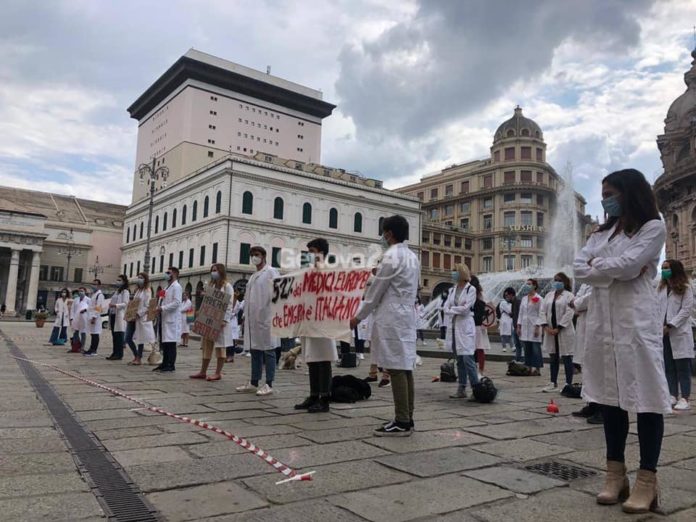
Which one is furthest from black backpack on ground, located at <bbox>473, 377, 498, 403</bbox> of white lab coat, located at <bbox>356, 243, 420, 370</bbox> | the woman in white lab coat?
the woman in white lab coat

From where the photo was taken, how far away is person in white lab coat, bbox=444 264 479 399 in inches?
290

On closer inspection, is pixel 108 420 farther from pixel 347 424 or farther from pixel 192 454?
pixel 347 424

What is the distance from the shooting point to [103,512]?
2750 millimetres

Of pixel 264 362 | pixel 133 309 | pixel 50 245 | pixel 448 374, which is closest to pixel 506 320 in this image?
pixel 448 374

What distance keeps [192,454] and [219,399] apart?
9.26 feet

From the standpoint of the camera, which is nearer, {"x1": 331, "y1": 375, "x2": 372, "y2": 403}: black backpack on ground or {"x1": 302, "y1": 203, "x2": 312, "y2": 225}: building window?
{"x1": 331, "y1": 375, "x2": 372, "y2": 403}: black backpack on ground

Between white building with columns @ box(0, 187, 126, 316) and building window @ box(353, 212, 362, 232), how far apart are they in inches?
1323

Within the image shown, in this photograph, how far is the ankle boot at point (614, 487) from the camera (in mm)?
3012

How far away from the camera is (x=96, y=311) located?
13.7m

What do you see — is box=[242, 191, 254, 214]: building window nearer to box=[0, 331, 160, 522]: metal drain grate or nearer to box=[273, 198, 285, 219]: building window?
box=[273, 198, 285, 219]: building window

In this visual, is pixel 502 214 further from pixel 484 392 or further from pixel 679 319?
pixel 484 392

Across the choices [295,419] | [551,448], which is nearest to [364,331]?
[295,419]

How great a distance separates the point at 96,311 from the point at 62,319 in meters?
4.14

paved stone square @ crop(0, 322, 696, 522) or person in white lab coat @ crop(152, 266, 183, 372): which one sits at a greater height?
person in white lab coat @ crop(152, 266, 183, 372)
